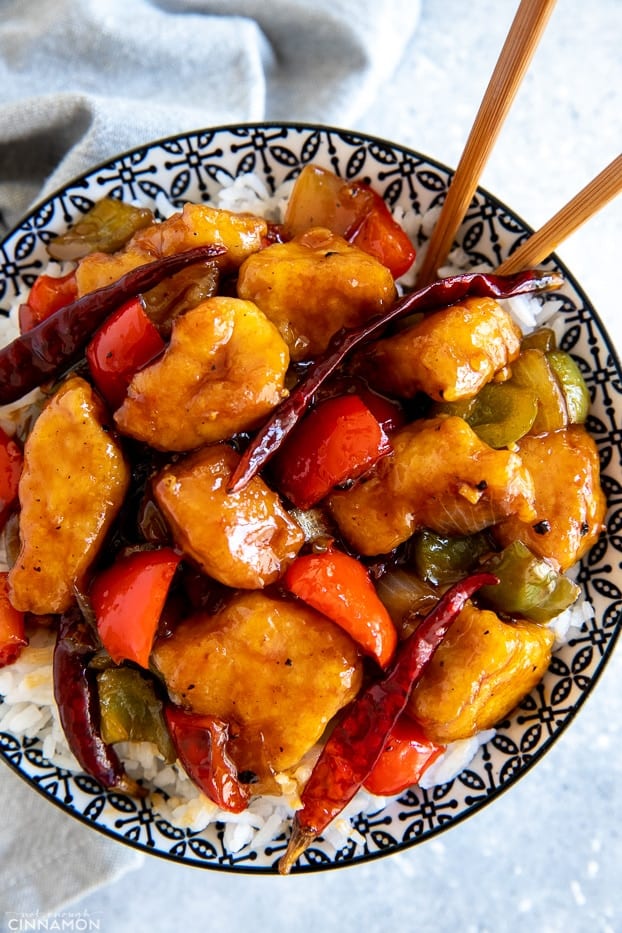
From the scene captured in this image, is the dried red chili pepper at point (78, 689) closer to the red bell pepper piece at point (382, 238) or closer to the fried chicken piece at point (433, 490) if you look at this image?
the fried chicken piece at point (433, 490)

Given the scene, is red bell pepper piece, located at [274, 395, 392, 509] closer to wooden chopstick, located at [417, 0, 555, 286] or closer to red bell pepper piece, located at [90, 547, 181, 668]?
red bell pepper piece, located at [90, 547, 181, 668]

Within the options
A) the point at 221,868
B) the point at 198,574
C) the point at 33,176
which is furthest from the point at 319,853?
the point at 33,176

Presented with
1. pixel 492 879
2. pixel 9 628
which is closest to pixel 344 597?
pixel 9 628

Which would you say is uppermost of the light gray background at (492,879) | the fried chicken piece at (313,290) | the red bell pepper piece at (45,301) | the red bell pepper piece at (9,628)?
the fried chicken piece at (313,290)

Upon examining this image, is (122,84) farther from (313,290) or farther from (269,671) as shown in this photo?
(269,671)

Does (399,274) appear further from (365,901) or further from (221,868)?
(365,901)

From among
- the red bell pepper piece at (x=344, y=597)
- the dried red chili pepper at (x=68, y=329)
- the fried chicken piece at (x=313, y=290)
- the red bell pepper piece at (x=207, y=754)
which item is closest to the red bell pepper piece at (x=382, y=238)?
the fried chicken piece at (x=313, y=290)

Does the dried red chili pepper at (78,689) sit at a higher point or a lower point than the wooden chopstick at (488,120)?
lower
